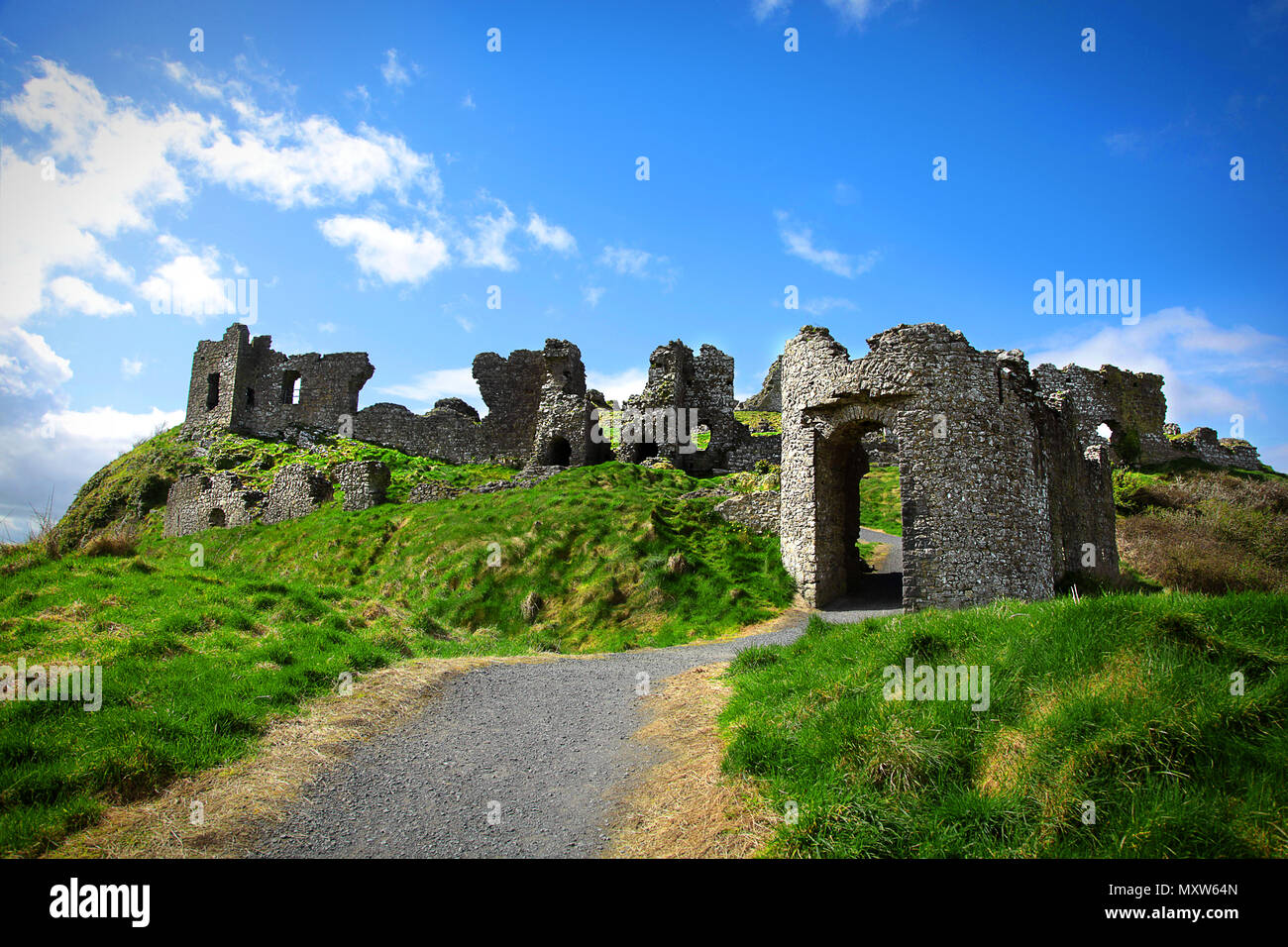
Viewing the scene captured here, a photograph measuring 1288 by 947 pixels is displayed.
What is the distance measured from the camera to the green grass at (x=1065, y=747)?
14.7ft

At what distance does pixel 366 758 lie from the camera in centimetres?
756

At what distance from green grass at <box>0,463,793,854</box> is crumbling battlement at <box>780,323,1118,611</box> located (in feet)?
8.51

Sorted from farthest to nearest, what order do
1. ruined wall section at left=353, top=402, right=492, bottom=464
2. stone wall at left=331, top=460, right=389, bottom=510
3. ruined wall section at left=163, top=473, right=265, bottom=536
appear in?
ruined wall section at left=353, top=402, right=492, bottom=464 < ruined wall section at left=163, top=473, right=265, bottom=536 < stone wall at left=331, top=460, right=389, bottom=510

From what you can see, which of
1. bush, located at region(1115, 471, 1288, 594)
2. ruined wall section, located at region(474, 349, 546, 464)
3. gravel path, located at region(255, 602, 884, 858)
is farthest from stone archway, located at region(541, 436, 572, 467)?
bush, located at region(1115, 471, 1288, 594)

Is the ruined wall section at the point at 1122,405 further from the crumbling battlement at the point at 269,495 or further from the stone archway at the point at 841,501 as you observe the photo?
the crumbling battlement at the point at 269,495

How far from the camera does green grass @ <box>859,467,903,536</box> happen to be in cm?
3108

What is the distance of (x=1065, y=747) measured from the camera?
511 cm

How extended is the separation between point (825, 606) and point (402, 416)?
31103 mm

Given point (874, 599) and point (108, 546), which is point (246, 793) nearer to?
point (108, 546)

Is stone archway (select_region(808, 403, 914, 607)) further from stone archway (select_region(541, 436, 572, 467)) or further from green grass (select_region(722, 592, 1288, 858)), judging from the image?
stone archway (select_region(541, 436, 572, 467))

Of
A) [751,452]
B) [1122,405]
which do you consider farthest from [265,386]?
[1122,405]

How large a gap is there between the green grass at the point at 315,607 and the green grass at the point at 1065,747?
6.02 meters

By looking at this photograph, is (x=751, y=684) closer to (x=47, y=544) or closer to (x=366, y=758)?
(x=366, y=758)
